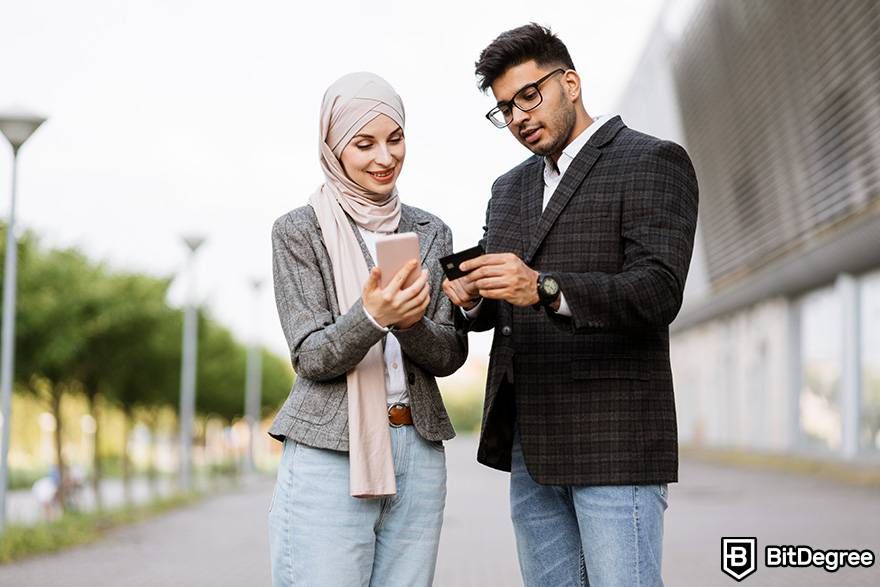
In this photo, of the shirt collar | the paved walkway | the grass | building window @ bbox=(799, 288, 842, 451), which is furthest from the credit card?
building window @ bbox=(799, 288, 842, 451)

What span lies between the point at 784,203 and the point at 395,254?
96.8 feet

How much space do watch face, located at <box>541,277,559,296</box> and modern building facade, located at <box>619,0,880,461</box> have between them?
2003cm

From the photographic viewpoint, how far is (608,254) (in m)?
3.16

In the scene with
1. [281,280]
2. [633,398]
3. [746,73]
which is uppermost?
[746,73]

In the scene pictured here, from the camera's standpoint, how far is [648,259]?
302 centimetres

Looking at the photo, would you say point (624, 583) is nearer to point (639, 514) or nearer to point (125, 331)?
point (639, 514)

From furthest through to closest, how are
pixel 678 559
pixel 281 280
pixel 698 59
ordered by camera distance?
pixel 698 59
pixel 678 559
pixel 281 280

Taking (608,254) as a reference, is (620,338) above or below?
below

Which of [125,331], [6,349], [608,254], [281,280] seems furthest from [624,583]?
[125,331]

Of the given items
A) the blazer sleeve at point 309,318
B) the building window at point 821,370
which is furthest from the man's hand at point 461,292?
the building window at point 821,370

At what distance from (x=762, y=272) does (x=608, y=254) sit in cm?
3147

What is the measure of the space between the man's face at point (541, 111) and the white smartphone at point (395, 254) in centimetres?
56

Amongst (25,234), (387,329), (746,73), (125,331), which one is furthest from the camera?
(746,73)

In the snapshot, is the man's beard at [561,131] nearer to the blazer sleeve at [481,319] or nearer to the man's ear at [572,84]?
the man's ear at [572,84]
